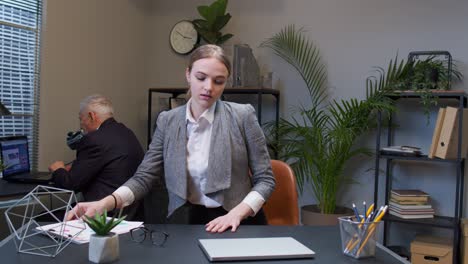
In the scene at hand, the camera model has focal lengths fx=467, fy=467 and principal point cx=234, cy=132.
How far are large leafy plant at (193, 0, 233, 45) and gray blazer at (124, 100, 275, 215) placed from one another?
7.29 ft

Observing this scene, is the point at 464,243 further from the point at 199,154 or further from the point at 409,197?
the point at 199,154

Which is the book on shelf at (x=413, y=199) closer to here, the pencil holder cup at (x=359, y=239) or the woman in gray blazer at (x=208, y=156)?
the woman in gray blazer at (x=208, y=156)

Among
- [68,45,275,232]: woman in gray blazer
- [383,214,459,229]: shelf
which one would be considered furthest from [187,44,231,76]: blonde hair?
[383,214,459,229]: shelf

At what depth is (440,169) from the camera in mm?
3721

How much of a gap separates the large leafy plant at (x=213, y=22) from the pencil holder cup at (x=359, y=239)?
118 inches

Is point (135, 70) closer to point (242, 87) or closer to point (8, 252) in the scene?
point (242, 87)

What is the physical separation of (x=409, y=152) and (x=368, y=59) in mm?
939

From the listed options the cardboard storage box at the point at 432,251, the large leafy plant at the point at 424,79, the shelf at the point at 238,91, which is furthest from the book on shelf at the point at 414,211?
the shelf at the point at 238,91

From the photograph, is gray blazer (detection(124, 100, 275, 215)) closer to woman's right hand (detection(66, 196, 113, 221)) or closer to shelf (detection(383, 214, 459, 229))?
woman's right hand (detection(66, 196, 113, 221))

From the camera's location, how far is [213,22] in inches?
157

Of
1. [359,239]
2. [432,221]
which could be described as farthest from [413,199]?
[359,239]

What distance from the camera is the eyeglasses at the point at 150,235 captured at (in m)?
1.30

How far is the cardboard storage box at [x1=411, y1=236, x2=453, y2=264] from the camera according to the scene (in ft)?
11.0

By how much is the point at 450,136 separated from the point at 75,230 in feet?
9.05
